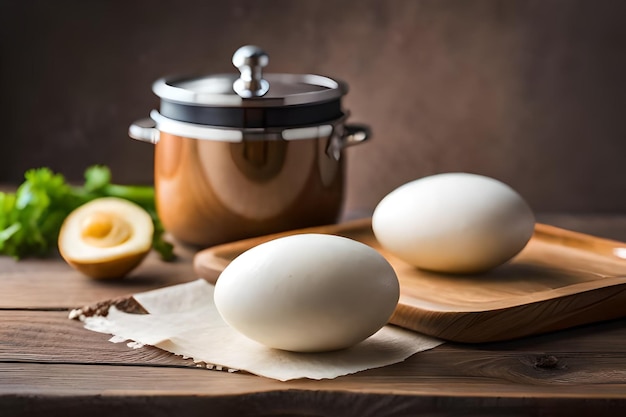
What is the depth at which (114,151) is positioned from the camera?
180 cm

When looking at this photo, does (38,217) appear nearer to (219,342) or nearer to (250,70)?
(250,70)

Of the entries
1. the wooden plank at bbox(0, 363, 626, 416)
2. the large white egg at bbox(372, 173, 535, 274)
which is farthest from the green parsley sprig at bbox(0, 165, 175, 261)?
the wooden plank at bbox(0, 363, 626, 416)

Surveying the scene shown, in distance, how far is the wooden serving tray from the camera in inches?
37.1

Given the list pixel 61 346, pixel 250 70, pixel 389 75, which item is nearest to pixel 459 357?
pixel 61 346

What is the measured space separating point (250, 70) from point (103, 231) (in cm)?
28

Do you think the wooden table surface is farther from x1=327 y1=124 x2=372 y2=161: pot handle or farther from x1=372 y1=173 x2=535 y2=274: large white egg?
x1=327 y1=124 x2=372 y2=161: pot handle

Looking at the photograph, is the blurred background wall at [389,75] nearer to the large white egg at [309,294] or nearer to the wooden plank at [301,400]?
the large white egg at [309,294]

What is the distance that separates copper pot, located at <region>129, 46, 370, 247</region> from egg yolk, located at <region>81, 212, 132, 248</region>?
0.35 feet

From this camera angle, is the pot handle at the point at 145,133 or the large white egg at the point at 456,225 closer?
the large white egg at the point at 456,225

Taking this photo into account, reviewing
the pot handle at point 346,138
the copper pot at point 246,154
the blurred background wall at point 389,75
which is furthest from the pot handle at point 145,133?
the blurred background wall at point 389,75

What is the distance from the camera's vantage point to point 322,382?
83 centimetres

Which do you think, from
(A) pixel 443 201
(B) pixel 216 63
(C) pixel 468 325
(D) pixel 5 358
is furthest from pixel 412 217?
(B) pixel 216 63

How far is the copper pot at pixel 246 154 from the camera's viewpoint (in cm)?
122

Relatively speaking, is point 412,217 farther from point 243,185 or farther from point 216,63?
point 216,63
